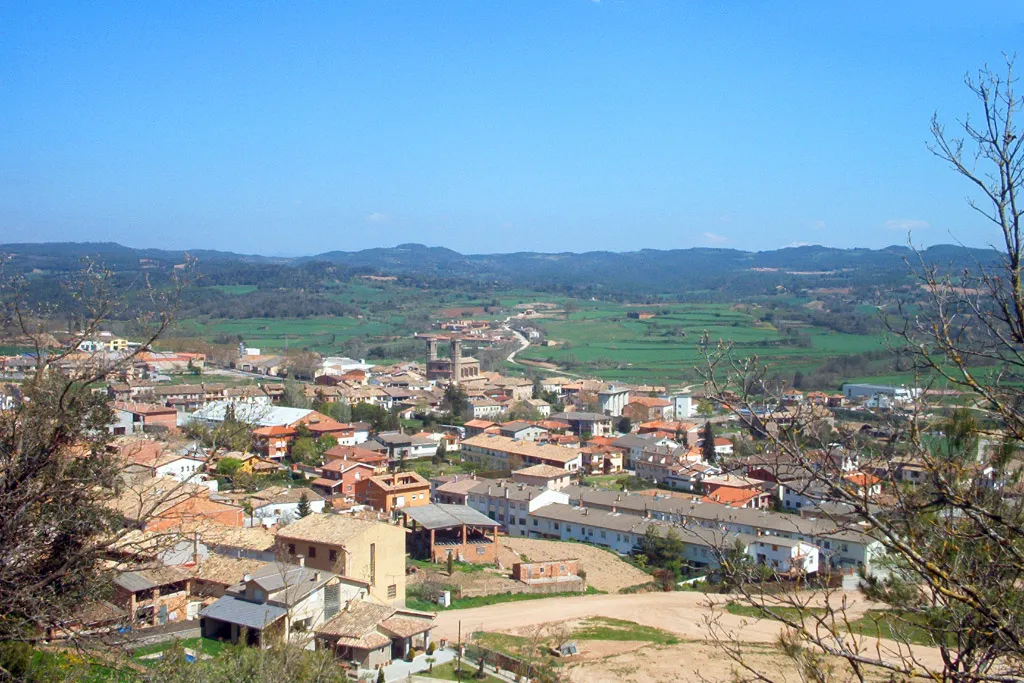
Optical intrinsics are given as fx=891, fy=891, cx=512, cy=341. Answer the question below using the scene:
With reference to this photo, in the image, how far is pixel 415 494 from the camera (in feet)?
60.3

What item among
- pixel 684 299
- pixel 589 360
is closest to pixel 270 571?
pixel 589 360

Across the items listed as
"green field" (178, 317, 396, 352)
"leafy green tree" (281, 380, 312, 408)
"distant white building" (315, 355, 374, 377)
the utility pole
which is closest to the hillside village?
"leafy green tree" (281, 380, 312, 408)

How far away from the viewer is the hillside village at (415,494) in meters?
3.38

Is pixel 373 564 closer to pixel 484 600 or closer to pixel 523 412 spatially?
pixel 484 600

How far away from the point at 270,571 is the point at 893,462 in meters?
9.43

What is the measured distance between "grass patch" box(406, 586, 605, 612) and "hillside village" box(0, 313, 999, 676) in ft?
0.35

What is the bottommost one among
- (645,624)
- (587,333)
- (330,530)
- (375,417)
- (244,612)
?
(645,624)

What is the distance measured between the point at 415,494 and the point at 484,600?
5.42m

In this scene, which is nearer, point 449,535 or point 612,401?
point 449,535

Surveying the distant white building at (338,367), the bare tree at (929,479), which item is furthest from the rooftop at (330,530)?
the distant white building at (338,367)

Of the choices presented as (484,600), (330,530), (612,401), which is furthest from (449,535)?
(612,401)

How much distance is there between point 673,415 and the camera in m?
33.3

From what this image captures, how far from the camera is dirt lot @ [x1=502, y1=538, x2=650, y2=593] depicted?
15.0 metres

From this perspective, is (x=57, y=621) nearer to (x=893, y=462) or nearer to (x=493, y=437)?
(x=893, y=462)
